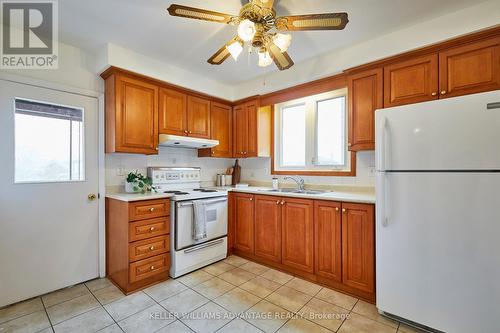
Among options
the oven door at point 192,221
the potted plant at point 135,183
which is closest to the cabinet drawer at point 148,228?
the oven door at point 192,221

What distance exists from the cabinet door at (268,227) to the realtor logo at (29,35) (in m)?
2.60

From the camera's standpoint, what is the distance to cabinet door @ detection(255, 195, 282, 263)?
2748 millimetres

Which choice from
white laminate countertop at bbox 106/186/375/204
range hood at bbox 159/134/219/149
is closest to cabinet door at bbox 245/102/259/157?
range hood at bbox 159/134/219/149

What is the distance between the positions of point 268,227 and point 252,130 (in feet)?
4.72

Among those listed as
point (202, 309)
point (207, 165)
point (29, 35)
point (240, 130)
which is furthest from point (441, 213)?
point (29, 35)

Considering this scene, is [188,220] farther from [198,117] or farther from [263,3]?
[263,3]

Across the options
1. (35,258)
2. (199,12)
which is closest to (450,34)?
(199,12)

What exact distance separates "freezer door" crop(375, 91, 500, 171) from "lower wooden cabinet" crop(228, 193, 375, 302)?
0.54 meters

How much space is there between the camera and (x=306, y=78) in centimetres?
278

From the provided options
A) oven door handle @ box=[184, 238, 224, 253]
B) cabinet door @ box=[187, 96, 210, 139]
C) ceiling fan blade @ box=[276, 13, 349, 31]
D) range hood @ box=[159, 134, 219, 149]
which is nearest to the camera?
ceiling fan blade @ box=[276, 13, 349, 31]

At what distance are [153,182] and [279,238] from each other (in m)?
1.71

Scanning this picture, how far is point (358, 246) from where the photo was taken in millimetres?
2129

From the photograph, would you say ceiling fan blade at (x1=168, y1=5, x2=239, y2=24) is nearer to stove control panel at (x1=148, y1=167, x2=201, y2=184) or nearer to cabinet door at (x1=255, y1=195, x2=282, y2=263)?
cabinet door at (x1=255, y1=195, x2=282, y2=263)

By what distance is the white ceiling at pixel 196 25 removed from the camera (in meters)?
1.79
